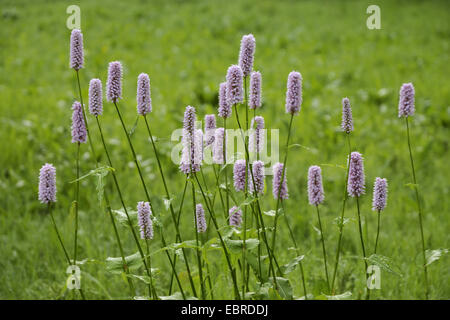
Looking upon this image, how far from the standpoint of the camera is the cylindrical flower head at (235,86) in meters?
1.70

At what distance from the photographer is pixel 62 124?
18.0 feet

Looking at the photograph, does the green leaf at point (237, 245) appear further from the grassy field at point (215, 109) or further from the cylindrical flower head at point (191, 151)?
the cylindrical flower head at point (191, 151)

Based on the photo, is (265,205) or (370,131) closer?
(265,205)

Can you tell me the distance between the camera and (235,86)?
67.4 inches

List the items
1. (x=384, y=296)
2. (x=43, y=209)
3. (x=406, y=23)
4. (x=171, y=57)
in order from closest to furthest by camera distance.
Answer: (x=384, y=296), (x=43, y=209), (x=171, y=57), (x=406, y=23)

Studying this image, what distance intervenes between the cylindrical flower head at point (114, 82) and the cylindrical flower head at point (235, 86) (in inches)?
15.4

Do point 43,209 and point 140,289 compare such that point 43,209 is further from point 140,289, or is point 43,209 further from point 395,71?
point 395,71

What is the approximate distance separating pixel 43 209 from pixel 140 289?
4.64 feet

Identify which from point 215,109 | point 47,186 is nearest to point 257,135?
point 47,186

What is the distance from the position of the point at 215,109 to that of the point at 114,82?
4.28 meters

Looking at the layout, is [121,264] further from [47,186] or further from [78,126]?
[78,126]

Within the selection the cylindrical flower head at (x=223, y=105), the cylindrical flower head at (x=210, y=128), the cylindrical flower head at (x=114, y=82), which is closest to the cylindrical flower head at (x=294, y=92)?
the cylindrical flower head at (x=223, y=105)

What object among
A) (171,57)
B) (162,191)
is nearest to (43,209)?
(162,191)
